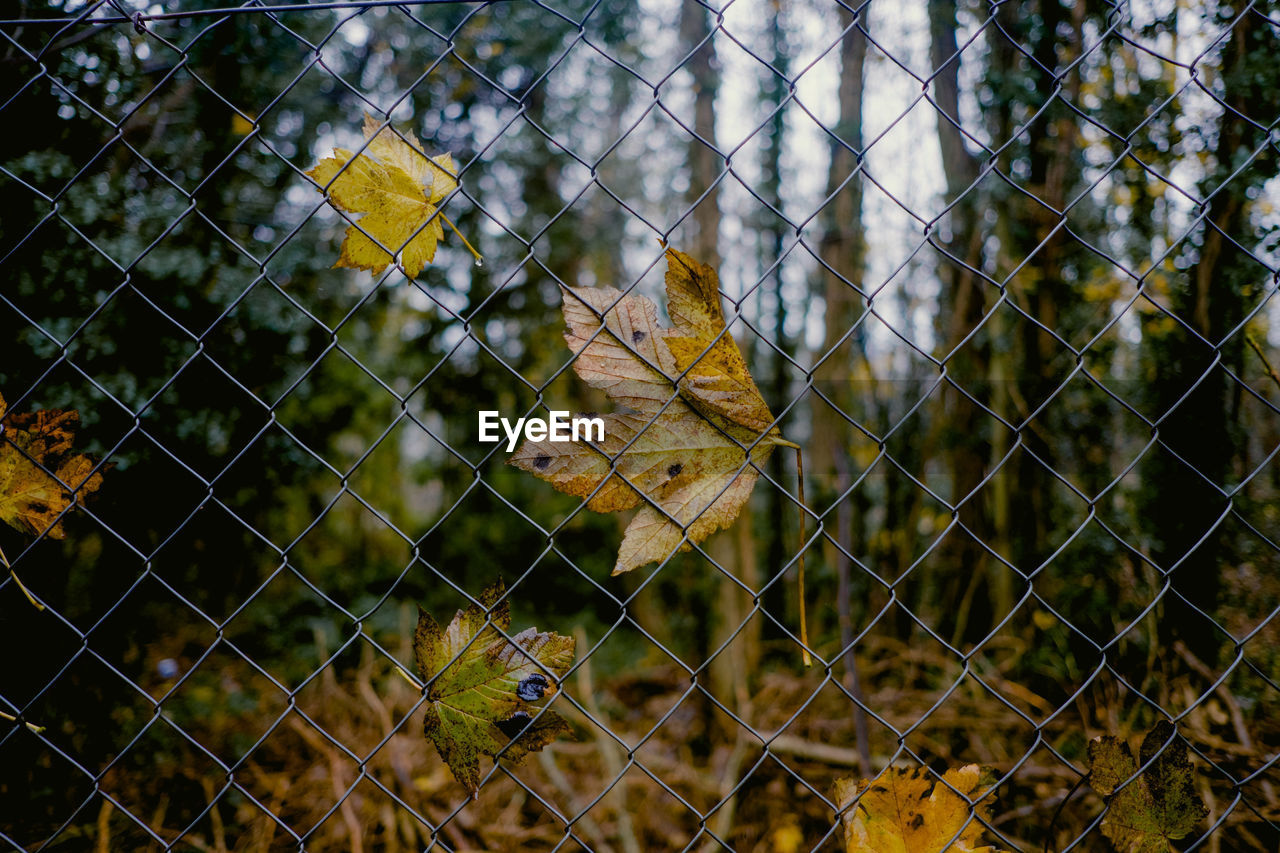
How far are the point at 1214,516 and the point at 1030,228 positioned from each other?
1.20 metres

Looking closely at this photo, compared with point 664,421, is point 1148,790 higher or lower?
lower

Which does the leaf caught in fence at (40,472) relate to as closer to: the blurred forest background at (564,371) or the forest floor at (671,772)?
the blurred forest background at (564,371)

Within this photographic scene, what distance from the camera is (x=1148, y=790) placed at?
102cm

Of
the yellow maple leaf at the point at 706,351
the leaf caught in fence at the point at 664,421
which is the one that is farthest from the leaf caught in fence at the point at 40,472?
the yellow maple leaf at the point at 706,351

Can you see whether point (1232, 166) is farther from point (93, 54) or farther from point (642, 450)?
point (93, 54)

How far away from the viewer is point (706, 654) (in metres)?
3.04

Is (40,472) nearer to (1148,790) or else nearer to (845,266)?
(1148,790)

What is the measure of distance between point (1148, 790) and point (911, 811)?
0.38 metres

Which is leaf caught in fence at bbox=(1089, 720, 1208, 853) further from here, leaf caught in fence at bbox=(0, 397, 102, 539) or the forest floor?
leaf caught in fence at bbox=(0, 397, 102, 539)

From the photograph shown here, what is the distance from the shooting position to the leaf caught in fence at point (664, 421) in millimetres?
897

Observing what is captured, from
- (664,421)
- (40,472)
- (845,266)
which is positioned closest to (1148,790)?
(664,421)

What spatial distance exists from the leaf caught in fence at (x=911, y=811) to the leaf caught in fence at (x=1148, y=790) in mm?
183

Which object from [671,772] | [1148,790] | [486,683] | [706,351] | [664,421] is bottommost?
[671,772]

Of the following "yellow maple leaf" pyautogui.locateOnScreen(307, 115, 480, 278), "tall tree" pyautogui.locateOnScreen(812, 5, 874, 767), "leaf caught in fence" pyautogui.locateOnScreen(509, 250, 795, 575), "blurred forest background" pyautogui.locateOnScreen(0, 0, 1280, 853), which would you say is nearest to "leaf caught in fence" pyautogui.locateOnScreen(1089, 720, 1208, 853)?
"blurred forest background" pyautogui.locateOnScreen(0, 0, 1280, 853)
